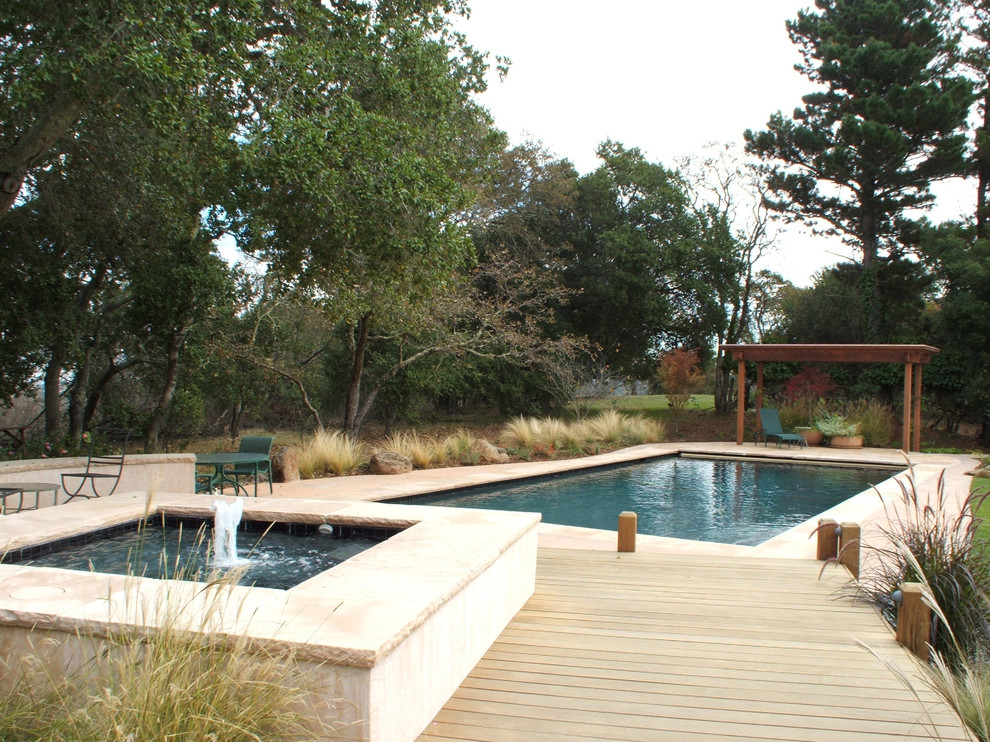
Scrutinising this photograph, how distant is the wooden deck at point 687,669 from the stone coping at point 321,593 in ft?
1.39

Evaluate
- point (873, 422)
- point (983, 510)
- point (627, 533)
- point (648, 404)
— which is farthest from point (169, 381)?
point (648, 404)

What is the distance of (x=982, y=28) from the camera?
61.9 feet

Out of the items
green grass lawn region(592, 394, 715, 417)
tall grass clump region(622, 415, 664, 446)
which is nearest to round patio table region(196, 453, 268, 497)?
tall grass clump region(622, 415, 664, 446)

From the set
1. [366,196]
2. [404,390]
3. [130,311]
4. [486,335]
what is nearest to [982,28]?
[486,335]

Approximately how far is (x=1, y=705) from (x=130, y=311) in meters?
9.15

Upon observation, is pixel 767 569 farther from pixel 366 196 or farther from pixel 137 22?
pixel 137 22

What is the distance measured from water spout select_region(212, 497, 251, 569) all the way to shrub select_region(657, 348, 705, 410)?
16772 millimetres

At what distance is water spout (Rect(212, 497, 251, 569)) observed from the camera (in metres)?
4.39

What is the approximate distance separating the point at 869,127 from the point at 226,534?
17.4 m

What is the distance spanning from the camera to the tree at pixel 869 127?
57.4 ft

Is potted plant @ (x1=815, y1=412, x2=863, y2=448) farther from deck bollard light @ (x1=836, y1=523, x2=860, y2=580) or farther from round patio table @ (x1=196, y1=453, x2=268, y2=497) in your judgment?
round patio table @ (x1=196, y1=453, x2=268, y2=497)

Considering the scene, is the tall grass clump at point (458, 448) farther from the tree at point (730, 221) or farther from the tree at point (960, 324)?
the tree at point (960, 324)

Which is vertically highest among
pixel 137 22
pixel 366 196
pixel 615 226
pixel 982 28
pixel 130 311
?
pixel 982 28

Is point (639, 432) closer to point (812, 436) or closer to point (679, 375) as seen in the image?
point (812, 436)
